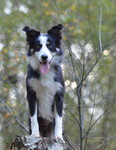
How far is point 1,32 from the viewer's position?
556 inches

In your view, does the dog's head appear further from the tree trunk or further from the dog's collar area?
the tree trunk

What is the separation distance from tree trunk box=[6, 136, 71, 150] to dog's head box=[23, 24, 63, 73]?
1405mm

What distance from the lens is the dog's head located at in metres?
6.30

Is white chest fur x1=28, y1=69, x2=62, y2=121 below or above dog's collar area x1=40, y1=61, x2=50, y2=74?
below

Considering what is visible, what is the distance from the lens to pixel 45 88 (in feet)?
21.6

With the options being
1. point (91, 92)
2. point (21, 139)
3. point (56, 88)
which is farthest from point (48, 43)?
point (21, 139)

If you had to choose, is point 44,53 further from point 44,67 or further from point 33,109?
point 33,109

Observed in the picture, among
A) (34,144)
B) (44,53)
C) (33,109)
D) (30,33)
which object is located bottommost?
(34,144)

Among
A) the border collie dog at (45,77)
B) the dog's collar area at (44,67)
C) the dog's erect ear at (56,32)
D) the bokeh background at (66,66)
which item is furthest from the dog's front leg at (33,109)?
the dog's erect ear at (56,32)

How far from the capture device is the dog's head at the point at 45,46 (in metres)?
6.30

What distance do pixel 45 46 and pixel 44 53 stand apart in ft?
0.71

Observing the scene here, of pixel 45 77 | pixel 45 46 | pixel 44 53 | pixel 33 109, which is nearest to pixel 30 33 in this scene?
pixel 45 46

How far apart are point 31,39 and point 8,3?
9051 mm

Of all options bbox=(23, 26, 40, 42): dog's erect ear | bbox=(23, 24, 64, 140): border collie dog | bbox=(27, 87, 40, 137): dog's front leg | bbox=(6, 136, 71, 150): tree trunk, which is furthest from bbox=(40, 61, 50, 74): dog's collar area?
Answer: bbox=(6, 136, 71, 150): tree trunk
